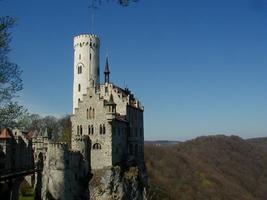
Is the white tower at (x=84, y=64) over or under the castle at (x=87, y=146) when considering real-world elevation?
over

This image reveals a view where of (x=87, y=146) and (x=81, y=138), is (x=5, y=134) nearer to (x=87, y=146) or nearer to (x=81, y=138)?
(x=81, y=138)

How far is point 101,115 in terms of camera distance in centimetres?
6053

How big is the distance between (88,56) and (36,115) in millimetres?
34867

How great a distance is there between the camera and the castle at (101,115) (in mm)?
59500

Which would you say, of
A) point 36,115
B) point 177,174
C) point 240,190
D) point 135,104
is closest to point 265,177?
point 240,190

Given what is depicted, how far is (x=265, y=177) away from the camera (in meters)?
196

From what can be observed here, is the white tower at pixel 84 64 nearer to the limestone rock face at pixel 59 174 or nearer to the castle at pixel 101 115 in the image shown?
the castle at pixel 101 115

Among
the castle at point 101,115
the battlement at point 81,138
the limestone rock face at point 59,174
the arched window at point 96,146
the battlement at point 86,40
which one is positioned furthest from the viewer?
the battlement at point 86,40

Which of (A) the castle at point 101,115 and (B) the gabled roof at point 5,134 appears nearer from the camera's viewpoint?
(A) the castle at point 101,115

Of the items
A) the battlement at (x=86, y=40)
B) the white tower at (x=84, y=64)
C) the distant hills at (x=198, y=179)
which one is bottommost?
the distant hills at (x=198, y=179)

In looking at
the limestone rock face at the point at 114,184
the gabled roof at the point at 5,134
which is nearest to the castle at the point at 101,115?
the limestone rock face at the point at 114,184

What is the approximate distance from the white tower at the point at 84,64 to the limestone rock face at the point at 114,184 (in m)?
15.9

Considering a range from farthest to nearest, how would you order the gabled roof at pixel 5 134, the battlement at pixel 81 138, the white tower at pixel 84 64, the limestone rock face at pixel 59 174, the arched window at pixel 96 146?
the white tower at pixel 84 64 < the gabled roof at pixel 5 134 < the arched window at pixel 96 146 < the battlement at pixel 81 138 < the limestone rock face at pixel 59 174

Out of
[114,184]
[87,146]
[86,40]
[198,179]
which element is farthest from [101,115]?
[198,179]
